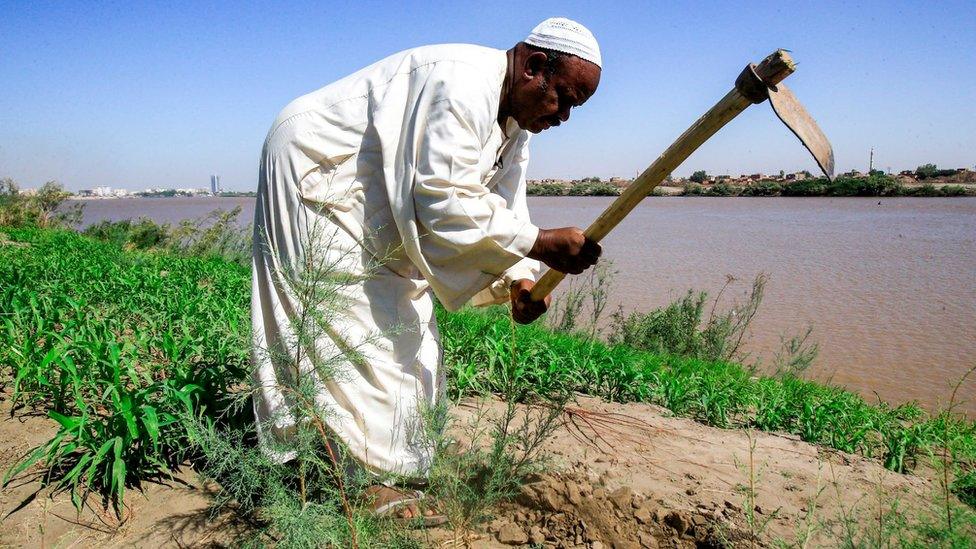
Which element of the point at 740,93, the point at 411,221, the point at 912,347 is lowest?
the point at 912,347

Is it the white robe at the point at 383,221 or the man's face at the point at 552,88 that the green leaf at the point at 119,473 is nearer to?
the white robe at the point at 383,221

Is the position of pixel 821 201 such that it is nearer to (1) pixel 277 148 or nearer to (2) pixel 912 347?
(2) pixel 912 347

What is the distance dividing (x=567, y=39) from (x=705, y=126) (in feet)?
1.75

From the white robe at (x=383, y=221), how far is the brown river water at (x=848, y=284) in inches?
166

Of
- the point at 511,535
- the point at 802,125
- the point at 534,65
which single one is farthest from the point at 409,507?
the point at 802,125

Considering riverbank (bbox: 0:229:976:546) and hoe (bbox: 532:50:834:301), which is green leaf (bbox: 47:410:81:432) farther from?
hoe (bbox: 532:50:834:301)

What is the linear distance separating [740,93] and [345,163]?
1.30m

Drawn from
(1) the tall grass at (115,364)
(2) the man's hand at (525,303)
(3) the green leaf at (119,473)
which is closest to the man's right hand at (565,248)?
Result: (2) the man's hand at (525,303)

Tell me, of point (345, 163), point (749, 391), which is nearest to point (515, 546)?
point (345, 163)

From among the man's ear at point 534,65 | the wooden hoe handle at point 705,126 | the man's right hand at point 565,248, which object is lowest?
the man's right hand at point 565,248

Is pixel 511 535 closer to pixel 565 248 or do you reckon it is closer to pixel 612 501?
pixel 612 501

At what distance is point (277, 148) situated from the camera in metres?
2.30

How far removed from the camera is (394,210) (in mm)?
2176

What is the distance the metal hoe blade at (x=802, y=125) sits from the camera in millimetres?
2125
